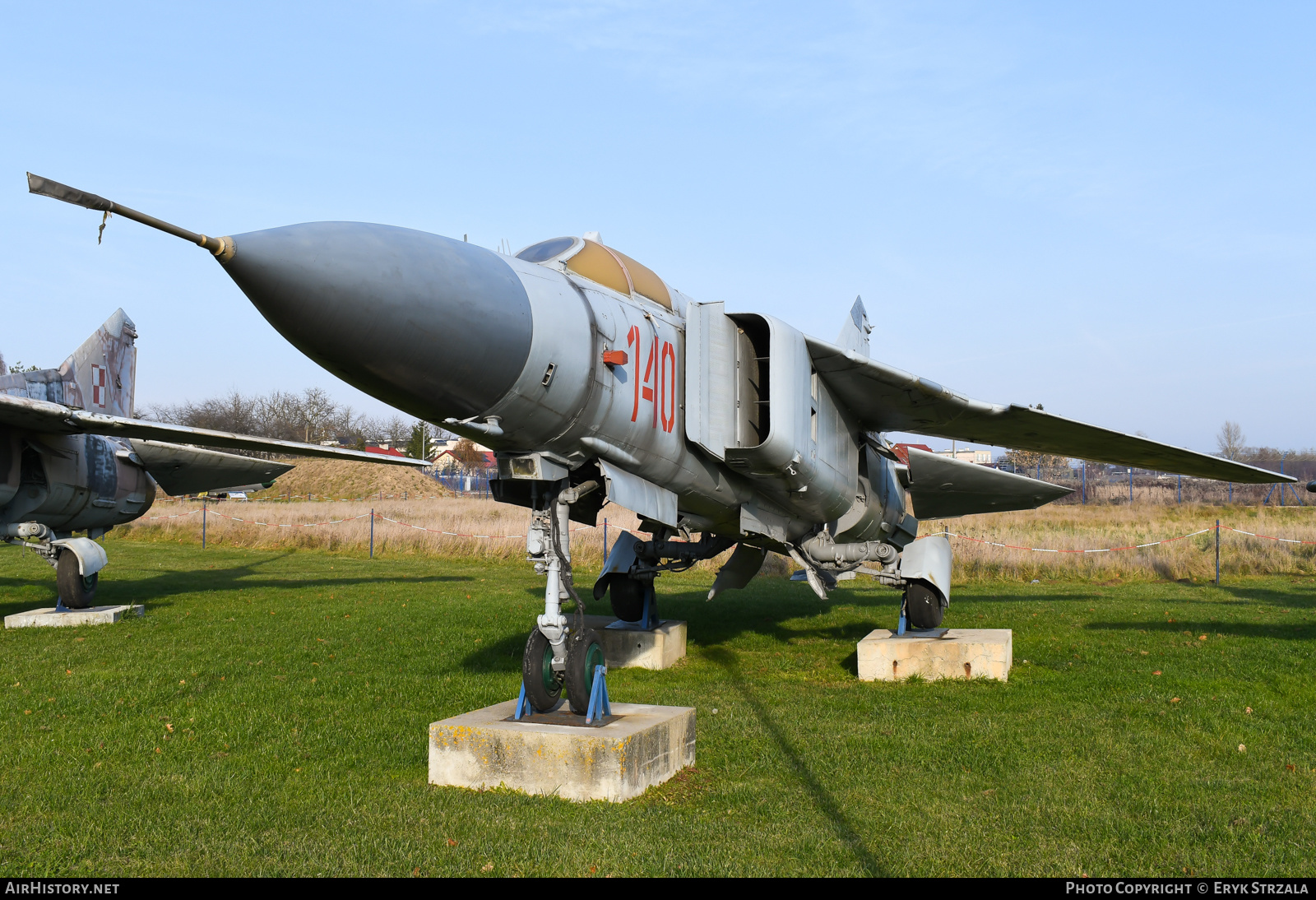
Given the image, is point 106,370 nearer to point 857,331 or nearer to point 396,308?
point 857,331

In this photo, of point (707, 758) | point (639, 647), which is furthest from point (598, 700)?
point (639, 647)

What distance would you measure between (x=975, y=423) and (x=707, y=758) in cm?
412

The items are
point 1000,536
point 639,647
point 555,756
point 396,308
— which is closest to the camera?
point 396,308

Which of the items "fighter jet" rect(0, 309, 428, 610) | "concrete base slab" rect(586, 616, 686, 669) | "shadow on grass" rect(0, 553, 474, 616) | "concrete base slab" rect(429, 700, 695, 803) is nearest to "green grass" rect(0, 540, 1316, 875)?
"concrete base slab" rect(429, 700, 695, 803)

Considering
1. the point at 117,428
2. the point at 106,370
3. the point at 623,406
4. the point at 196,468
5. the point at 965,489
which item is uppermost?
the point at 106,370

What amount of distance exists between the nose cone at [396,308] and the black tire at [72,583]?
34.2ft

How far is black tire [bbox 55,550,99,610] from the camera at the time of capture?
41.4 ft

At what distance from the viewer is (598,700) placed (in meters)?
5.71

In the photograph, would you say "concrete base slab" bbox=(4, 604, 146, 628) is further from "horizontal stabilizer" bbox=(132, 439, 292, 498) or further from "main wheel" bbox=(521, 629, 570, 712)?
"main wheel" bbox=(521, 629, 570, 712)

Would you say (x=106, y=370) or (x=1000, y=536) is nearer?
(x=106, y=370)

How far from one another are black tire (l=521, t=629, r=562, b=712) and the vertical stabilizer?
644 cm

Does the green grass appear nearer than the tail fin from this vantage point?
Yes

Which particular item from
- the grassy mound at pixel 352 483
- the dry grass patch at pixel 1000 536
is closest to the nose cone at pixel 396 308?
the dry grass patch at pixel 1000 536

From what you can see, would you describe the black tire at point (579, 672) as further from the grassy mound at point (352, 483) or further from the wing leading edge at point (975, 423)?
the grassy mound at point (352, 483)
